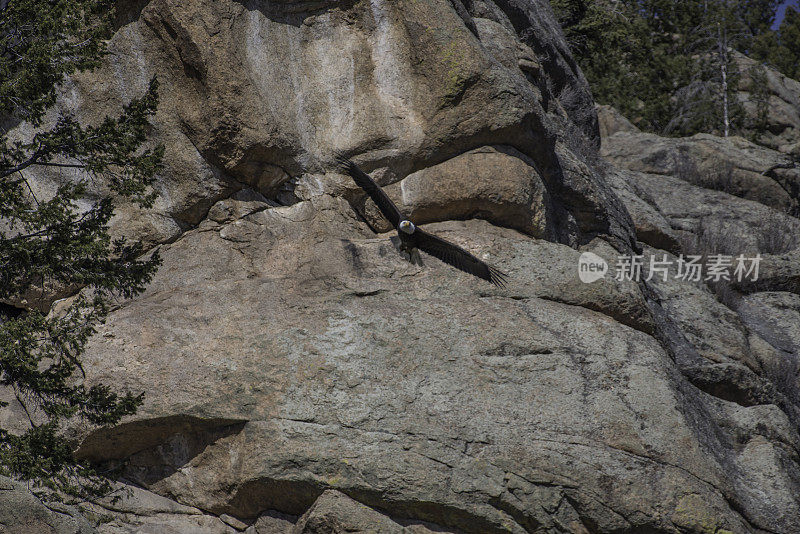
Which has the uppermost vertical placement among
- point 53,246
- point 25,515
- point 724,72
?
point 53,246

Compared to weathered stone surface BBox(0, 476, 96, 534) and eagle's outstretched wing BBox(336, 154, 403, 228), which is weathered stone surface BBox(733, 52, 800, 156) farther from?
weathered stone surface BBox(0, 476, 96, 534)

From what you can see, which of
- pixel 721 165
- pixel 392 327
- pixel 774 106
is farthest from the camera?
pixel 774 106

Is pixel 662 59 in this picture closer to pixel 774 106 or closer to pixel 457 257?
pixel 774 106

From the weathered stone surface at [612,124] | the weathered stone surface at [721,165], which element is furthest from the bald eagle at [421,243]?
the weathered stone surface at [612,124]

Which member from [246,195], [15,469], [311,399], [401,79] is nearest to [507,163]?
[401,79]

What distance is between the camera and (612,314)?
930 cm

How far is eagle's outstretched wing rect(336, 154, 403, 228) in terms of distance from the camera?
30.7 ft

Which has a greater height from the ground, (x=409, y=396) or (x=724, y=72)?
(x=724, y=72)

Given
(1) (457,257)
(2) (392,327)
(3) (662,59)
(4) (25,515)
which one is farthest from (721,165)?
(4) (25,515)

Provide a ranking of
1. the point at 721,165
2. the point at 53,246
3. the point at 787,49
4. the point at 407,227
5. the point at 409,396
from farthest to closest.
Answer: the point at 787,49, the point at 721,165, the point at 407,227, the point at 409,396, the point at 53,246

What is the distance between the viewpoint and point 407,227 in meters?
9.02

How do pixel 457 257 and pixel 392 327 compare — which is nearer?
pixel 392 327

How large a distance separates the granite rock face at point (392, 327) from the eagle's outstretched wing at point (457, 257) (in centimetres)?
13

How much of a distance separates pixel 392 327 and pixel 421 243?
125 centimetres
